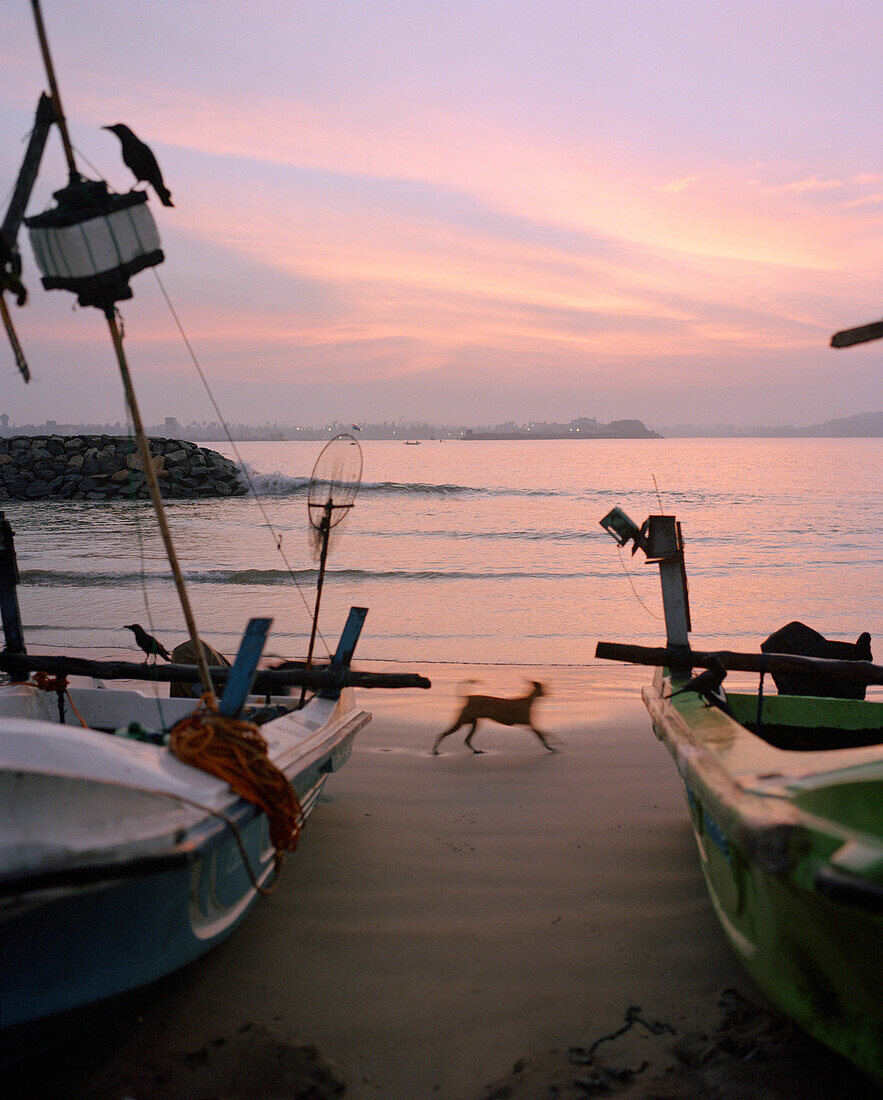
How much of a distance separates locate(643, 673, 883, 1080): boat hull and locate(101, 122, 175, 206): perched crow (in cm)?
330

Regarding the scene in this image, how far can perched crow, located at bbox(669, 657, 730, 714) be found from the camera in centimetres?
Answer: 457

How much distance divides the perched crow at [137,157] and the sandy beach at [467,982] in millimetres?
3183

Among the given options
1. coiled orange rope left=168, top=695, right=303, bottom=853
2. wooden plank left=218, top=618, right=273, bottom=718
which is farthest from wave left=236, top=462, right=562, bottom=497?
coiled orange rope left=168, top=695, right=303, bottom=853

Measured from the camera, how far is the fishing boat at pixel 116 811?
2440mm

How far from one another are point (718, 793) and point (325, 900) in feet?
7.18

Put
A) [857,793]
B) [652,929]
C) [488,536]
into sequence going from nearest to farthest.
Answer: [857,793] < [652,929] < [488,536]

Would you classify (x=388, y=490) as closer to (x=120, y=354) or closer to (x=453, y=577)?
(x=453, y=577)

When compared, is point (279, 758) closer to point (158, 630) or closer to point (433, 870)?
point (433, 870)

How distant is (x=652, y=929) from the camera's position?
3902 millimetres

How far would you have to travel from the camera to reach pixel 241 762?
9.98 feet

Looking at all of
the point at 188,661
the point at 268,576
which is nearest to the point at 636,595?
the point at 268,576

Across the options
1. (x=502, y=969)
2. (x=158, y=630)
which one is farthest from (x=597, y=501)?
(x=502, y=969)

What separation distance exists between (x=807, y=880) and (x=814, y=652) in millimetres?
3884

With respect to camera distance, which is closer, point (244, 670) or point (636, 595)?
point (244, 670)
